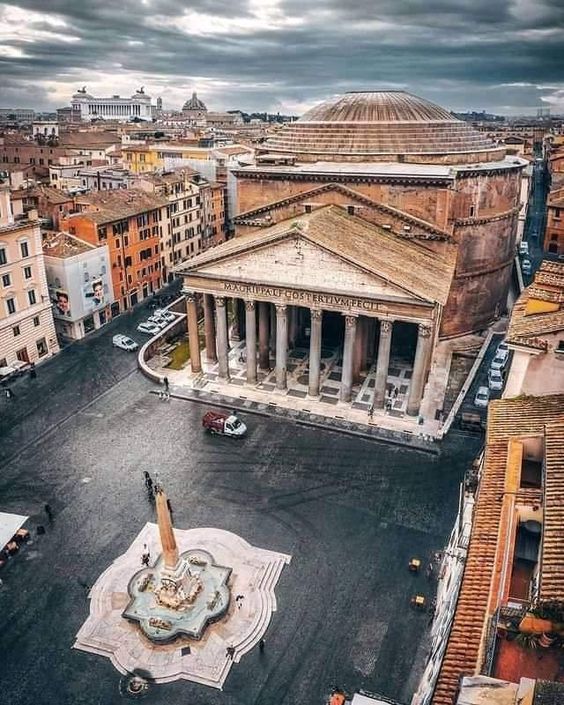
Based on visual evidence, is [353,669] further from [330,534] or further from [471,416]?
[471,416]

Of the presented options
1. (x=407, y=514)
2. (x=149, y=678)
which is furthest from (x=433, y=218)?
(x=149, y=678)

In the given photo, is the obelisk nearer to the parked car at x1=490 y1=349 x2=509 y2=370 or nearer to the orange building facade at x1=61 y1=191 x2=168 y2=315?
the parked car at x1=490 y1=349 x2=509 y2=370

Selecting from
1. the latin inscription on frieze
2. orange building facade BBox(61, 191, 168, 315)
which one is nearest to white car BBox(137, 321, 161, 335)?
orange building facade BBox(61, 191, 168, 315)

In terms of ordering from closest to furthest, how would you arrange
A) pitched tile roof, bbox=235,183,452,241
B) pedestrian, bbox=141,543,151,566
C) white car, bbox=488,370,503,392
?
pedestrian, bbox=141,543,151,566, white car, bbox=488,370,503,392, pitched tile roof, bbox=235,183,452,241

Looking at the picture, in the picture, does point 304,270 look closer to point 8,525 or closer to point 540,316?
point 540,316

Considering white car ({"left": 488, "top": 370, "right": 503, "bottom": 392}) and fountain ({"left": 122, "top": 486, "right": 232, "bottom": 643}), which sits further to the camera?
white car ({"left": 488, "top": 370, "right": 503, "bottom": 392})

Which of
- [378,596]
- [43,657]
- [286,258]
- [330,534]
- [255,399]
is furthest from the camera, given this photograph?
[255,399]

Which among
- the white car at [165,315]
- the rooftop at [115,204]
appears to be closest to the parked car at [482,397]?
the white car at [165,315]
